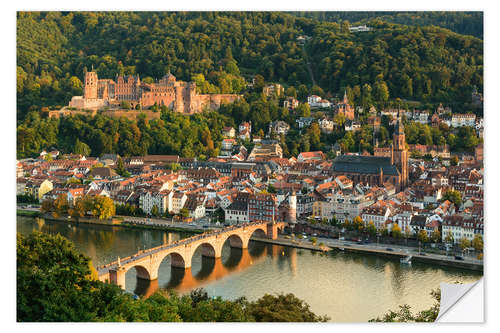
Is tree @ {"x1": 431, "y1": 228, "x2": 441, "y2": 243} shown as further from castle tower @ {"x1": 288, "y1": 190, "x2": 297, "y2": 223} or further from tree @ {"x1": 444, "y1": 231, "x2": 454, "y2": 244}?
castle tower @ {"x1": 288, "y1": 190, "x2": 297, "y2": 223}

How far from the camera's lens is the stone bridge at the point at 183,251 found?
9.41m

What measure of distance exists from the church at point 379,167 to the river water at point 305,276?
5.89m

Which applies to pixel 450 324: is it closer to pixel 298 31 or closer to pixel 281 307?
pixel 281 307

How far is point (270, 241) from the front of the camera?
13508 millimetres

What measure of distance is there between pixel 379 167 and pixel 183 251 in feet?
27.9

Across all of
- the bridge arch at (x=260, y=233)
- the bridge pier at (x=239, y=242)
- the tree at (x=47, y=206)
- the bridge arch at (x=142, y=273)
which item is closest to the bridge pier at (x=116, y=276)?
the bridge arch at (x=142, y=273)

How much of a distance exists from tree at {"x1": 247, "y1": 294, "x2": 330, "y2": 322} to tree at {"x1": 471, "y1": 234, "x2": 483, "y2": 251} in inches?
207

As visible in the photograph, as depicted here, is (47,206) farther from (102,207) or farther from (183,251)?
(183,251)

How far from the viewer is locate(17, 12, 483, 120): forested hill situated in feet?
74.9

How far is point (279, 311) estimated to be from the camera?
22.0 feet

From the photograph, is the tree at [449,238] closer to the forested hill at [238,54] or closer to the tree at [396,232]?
the tree at [396,232]

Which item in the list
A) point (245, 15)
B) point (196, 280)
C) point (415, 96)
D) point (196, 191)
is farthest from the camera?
point (245, 15)

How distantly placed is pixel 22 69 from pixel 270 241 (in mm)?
12233

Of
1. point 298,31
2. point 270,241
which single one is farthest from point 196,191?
point 298,31
